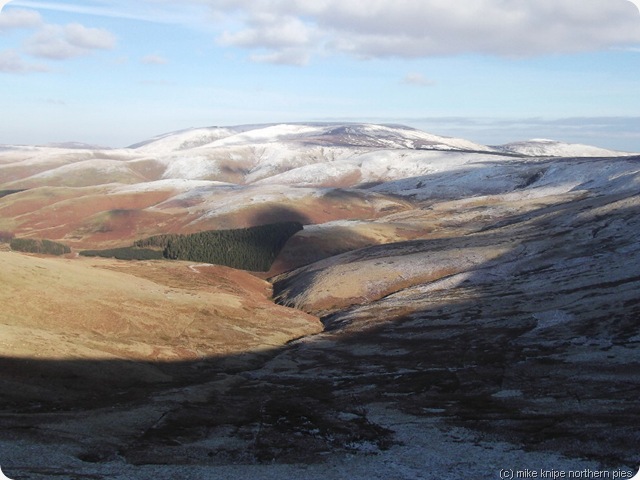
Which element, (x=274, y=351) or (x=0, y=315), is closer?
(x=0, y=315)

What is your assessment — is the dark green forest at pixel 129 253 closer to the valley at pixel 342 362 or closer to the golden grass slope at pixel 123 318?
the valley at pixel 342 362

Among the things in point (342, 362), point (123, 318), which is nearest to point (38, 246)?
point (123, 318)

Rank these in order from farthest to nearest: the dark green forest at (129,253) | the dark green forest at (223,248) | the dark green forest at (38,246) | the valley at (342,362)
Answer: the dark green forest at (38,246) → the dark green forest at (129,253) → the dark green forest at (223,248) → the valley at (342,362)

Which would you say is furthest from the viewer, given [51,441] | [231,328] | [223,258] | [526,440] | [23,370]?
[223,258]

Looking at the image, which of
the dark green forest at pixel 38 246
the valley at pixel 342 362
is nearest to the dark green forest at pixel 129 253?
the dark green forest at pixel 38 246

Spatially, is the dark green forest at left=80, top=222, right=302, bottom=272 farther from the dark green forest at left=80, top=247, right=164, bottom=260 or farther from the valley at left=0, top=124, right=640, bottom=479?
the valley at left=0, top=124, right=640, bottom=479

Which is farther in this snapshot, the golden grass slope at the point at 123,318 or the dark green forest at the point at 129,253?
the dark green forest at the point at 129,253

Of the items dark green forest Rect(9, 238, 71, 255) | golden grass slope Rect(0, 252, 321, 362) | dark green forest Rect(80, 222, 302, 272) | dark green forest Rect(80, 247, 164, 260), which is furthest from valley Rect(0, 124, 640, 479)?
dark green forest Rect(9, 238, 71, 255)

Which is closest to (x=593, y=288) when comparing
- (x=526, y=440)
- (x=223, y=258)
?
(x=526, y=440)

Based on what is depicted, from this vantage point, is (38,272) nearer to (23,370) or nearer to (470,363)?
(23,370)
